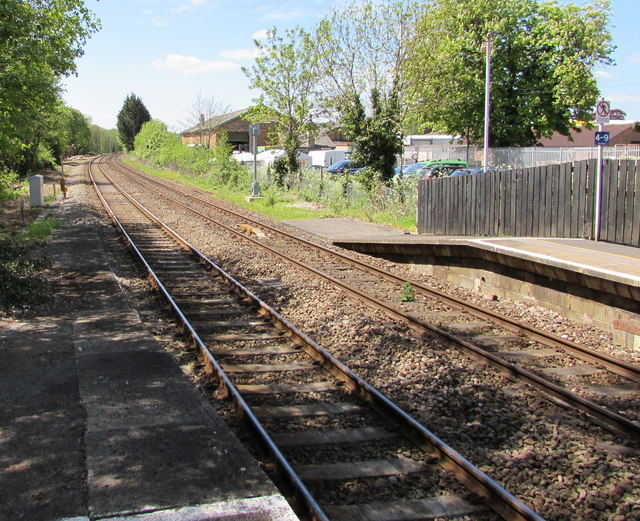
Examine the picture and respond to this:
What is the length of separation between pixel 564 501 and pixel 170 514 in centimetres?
271

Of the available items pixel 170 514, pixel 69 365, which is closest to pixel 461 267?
pixel 69 365

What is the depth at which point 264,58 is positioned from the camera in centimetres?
3616

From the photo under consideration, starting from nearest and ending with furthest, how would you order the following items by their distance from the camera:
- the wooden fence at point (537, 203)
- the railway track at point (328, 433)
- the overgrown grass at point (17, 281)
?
1. the railway track at point (328, 433)
2. the overgrown grass at point (17, 281)
3. the wooden fence at point (537, 203)

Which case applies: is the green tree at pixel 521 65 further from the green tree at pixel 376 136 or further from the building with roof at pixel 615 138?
the building with roof at pixel 615 138

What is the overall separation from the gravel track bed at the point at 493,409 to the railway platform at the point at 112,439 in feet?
5.47

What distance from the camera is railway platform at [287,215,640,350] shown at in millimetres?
8031

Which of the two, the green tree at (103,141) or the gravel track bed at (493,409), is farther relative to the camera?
the green tree at (103,141)

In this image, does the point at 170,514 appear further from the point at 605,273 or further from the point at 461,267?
the point at 461,267

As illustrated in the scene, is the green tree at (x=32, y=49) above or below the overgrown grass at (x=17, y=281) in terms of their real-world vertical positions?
above

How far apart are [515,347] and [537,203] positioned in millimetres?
5585

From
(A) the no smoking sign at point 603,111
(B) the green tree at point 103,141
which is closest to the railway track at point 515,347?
(A) the no smoking sign at point 603,111

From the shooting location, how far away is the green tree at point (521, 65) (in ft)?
115

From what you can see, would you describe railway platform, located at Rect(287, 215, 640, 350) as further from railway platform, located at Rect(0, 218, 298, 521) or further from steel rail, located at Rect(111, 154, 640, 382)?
railway platform, located at Rect(0, 218, 298, 521)

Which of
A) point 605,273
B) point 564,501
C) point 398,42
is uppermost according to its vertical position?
point 398,42
